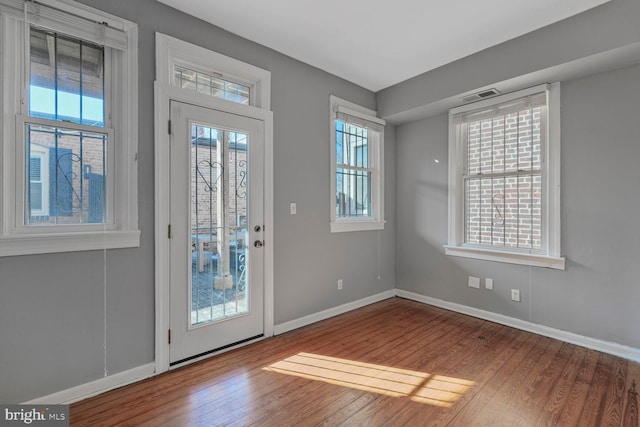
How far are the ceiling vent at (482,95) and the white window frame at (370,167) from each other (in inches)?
42.0

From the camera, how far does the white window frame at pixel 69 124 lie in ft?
5.77

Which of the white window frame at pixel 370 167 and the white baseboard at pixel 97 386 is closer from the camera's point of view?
the white baseboard at pixel 97 386

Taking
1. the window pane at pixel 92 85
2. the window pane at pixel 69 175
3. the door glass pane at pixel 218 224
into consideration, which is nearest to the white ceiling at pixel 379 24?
the window pane at pixel 92 85

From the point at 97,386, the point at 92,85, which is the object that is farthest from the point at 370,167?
the point at 97,386

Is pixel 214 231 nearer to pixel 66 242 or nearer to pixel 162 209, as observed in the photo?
pixel 162 209

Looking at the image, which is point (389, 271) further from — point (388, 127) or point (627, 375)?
point (627, 375)

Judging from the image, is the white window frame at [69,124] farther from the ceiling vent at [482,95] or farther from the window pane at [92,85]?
the ceiling vent at [482,95]

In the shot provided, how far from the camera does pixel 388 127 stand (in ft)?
13.8

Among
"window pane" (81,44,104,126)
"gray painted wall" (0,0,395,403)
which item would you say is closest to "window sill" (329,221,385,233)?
"gray painted wall" (0,0,395,403)

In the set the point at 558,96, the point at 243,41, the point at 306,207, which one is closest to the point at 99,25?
the point at 243,41

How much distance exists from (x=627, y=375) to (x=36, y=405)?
4006mm

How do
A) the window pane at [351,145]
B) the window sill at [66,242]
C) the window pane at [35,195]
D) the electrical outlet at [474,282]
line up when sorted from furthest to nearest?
the window pane at [351,145] → the electrical outlet at [474,282] → the window pane at [35,195] → the window sill at [66,242]

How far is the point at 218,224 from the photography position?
2.59 meters

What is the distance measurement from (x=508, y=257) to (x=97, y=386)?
3.71 m
